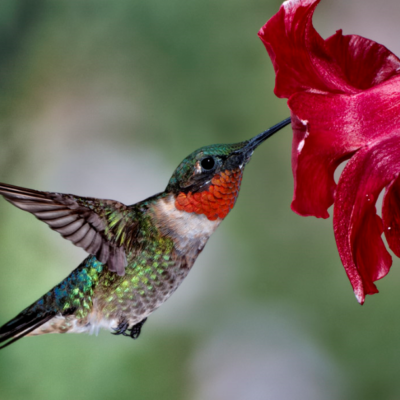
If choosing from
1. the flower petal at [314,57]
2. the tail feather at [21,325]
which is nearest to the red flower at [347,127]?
the flower petal at [314,57]

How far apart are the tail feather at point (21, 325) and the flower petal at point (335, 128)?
31 centimetres

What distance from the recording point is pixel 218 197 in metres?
0.53

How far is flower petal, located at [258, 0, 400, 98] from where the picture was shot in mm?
422

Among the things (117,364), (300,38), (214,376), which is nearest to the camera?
(300,38)

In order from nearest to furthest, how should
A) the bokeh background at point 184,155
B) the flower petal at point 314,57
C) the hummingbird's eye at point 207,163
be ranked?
1. the flower petal at point 314,57
2. the hummingbird's eye at point 207,163
3. the bokeh background at point 184,155

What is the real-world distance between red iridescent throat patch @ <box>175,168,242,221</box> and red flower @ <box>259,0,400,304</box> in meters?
0.09

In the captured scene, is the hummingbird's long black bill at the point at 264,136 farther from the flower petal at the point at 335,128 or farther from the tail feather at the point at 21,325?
the tail feather at the point at 21,325

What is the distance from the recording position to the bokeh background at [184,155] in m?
1.52

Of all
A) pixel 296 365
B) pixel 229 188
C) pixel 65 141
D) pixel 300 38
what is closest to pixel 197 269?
pixel 296 365

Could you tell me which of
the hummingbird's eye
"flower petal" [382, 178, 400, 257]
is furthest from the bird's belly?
"flower petal" [382, 178, 400, 257]

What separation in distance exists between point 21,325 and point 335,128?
1.24 feet

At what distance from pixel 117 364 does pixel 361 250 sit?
1.11 meters

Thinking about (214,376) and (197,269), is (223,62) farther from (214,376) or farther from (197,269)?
(214,376)

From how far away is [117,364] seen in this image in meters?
1.46
